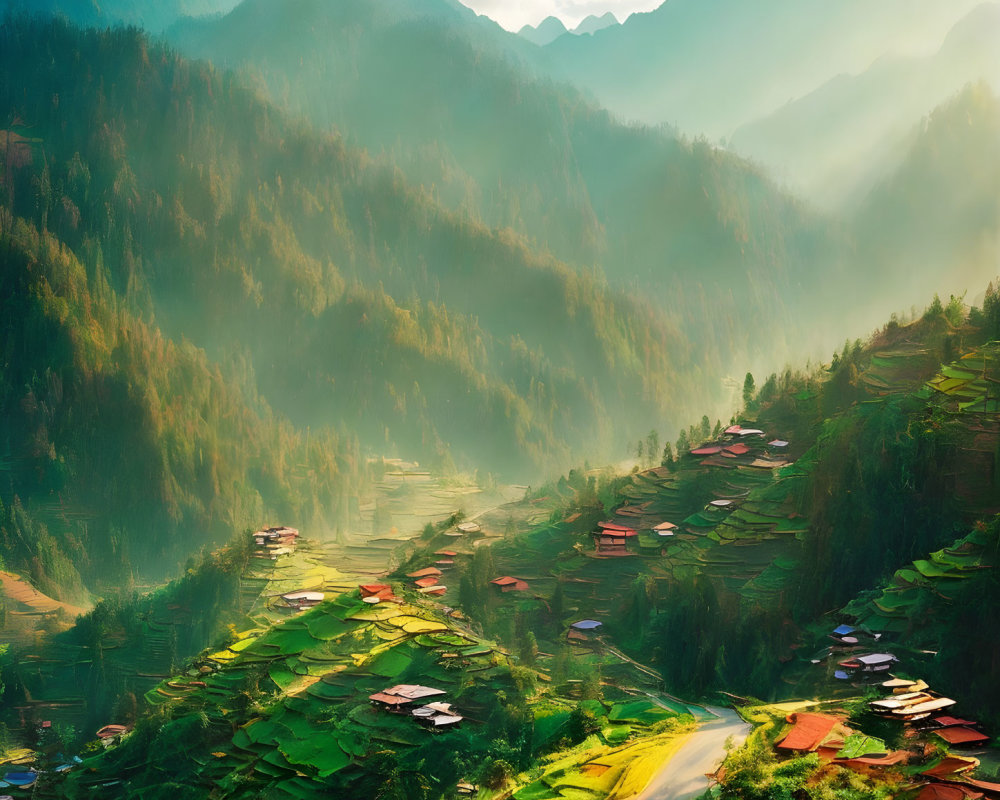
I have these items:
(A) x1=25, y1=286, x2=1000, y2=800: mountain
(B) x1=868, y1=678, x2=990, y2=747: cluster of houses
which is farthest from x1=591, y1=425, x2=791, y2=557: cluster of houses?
(B) x1=868, y1=678, x2=990, y2=747: cluster of houses

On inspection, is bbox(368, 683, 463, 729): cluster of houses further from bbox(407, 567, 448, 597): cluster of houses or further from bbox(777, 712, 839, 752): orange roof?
bbox(407, 567, 448, 597): cluster of houses

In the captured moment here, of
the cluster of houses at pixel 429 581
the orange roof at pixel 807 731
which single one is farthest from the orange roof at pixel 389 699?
the cluster of houses at pixel 429 581

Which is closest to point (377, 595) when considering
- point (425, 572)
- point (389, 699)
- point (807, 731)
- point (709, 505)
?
point (425, 572)

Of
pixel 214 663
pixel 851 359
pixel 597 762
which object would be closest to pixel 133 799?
pixel 214 663

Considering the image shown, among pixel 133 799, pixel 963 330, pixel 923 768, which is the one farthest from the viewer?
pixel 963 330

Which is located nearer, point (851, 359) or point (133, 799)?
point (133, 799)

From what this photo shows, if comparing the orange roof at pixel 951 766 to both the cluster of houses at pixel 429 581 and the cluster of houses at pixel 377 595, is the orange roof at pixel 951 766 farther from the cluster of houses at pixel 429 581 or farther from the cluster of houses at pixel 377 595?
the cluster of houses at pixel 429 581

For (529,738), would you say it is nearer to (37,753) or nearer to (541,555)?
(541,555)
